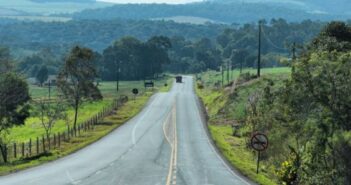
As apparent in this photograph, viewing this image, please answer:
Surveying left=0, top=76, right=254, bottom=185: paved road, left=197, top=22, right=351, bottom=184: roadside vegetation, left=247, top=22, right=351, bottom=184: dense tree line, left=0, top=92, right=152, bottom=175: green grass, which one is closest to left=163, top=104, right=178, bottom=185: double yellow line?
left=0, top=76, right=254, bottom=185: paved road

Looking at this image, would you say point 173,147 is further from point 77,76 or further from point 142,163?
point 77,76

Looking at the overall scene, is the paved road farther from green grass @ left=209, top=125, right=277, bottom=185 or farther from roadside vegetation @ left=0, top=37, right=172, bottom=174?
roadside vegetation @ left=0, top=37, right=172, bottom=174

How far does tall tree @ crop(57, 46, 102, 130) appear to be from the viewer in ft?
244

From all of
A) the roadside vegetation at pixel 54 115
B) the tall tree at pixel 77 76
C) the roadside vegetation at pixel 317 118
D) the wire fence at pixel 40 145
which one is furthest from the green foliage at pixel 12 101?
the roadside vegetation at pixel 317 118

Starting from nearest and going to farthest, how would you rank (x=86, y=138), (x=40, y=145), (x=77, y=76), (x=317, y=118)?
1. (x=317, y=118)
2. (x=86, y=138)
3. (x=40, y=145)
4. (x=77, y=76)

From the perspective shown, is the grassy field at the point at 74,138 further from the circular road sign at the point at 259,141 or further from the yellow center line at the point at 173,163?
the circular road sign at the point at 259,141

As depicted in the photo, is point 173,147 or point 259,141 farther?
point 173,147

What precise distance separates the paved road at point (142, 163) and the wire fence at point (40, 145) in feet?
11.6

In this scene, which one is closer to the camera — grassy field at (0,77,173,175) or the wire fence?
grassy field at (0,77,173,175)

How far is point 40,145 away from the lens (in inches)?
2303

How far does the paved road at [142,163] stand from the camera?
100ft

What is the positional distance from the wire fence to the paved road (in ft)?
11.6

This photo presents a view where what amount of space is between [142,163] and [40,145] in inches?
915

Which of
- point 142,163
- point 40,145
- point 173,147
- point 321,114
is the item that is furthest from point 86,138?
point 321,114
